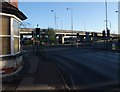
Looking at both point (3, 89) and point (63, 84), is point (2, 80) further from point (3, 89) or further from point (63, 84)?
point (63, 84)

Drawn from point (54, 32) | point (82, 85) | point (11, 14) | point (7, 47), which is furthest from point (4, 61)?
point (54, 32)

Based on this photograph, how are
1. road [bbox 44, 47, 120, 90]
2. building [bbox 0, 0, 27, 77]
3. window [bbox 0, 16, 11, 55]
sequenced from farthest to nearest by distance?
window [bbox 0, 16, 11, 55], building [bbox 0, 0, 27, 77], road [bbox 44, 47, 120, 90]

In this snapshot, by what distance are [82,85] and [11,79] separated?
4.30 metres

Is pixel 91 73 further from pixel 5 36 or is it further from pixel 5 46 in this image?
pixel 5 36

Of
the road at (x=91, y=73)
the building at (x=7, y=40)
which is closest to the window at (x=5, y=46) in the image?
the building at (x=7, y=40)

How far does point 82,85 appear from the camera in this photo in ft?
47.0

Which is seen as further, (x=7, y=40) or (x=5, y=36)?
(x=7, y=40)

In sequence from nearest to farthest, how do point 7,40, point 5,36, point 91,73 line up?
point 5,36 → point 7,40 → point 91,73

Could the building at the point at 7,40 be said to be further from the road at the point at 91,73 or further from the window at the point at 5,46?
the road at the point at 91,73

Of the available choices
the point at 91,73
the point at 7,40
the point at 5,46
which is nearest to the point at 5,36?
the point at 7,40

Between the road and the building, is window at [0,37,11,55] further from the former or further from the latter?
the road

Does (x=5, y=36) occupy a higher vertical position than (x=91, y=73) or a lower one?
higher

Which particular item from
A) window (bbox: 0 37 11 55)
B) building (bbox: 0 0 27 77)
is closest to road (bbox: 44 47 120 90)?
building (bbox: 0 0 27 77)

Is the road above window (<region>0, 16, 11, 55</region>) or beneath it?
beneath
